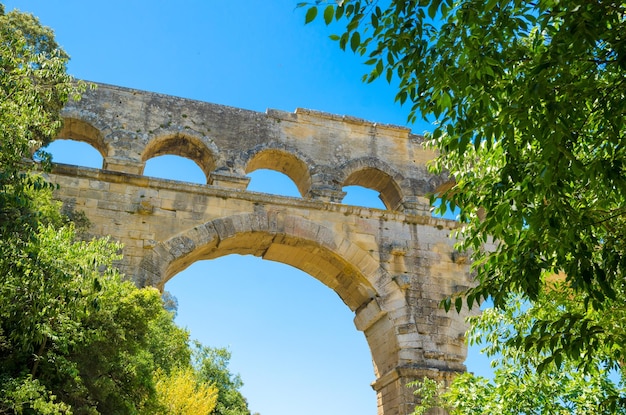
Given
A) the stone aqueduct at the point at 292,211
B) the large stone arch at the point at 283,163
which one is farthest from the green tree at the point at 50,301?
the large stone arch at the point at 283,163

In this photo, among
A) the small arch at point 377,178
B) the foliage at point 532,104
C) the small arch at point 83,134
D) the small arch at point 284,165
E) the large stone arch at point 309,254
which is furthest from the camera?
the small arch at point 377,178

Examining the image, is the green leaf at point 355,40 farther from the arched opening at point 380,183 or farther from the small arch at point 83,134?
the arched opening at point 380,183

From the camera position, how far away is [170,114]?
12109mm

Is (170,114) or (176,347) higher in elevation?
(170,114)

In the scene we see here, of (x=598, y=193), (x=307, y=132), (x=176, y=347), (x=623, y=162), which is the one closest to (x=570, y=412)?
(x=598, y=193)

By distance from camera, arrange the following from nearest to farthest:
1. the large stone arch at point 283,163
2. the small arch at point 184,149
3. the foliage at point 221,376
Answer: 1. the small arch at point 184,149
2. the large stone arch at point 283,163
3. the foliage at point 221,376

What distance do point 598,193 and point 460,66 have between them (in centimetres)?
155

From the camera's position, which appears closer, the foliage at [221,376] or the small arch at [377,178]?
the small arch at [377,178]

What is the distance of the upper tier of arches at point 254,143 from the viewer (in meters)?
11.6

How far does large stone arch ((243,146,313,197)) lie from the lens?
12102 mm

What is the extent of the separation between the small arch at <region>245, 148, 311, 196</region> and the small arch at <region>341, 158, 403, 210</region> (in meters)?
0.78

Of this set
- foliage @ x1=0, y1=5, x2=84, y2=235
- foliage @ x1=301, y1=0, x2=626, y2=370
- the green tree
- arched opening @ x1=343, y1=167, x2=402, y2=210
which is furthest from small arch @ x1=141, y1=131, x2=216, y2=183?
foliage @ x1=301, y1=0, x2=626, y2=370

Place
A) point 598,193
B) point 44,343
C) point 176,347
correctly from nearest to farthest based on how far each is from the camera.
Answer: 1. point 598,193
2. point 44,343
3. point 176,347

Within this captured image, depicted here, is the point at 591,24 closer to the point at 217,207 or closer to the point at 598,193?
the point at 598,193
